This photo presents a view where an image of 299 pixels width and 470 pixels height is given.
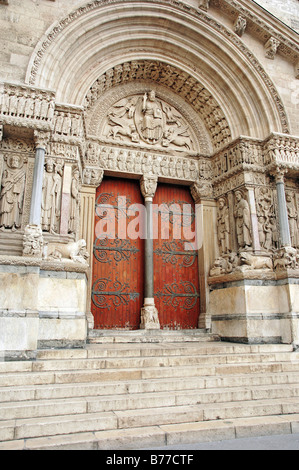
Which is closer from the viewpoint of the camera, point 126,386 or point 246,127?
point 126,386

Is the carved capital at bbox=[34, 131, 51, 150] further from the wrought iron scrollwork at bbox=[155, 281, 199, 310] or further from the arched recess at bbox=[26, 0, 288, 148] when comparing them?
the wrought iron scrollwork at bbox=[155, 281, 199, 310]

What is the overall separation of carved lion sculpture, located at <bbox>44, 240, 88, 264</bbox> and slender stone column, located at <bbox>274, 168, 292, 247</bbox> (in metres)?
4.05

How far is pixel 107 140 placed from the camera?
8586mm

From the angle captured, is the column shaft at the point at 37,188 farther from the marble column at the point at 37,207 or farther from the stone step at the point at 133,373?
the stone step at the point at 133,373

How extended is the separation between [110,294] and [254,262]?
3.09 metres

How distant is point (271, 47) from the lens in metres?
8.73

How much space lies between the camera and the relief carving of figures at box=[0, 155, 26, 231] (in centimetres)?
654

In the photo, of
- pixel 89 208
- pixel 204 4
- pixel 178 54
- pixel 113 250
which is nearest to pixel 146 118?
pixel 178 54

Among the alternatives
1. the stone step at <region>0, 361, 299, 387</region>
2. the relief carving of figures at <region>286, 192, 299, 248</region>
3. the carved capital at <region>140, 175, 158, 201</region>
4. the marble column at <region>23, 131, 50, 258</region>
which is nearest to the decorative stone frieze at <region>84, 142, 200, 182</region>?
the carved capital at <region>140, 175, 158, 201</region>

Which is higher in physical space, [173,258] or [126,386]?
[173,258]

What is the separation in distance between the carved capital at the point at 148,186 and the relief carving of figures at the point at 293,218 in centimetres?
302
